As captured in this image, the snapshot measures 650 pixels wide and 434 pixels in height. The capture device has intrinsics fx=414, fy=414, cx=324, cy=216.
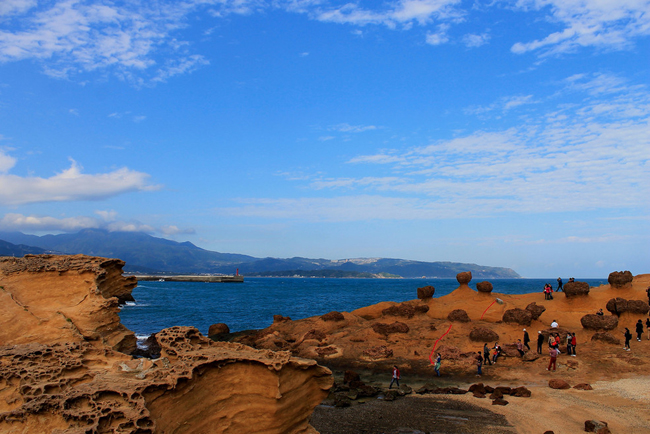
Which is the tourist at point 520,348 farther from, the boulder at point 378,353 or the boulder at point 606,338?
the boulder at point 378,353

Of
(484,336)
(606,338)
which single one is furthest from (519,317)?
(606,338)

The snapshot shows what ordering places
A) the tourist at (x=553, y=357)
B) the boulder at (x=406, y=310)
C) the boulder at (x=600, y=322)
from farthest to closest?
the boulder at (x=406, y=310)
the boulder at (x=600, y=322)
the tourist at (x=553, y=357)

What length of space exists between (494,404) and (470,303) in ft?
53.6

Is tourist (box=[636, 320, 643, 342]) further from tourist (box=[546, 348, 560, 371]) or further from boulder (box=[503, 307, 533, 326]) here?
tourist (box=[546, 348, 560, 371])

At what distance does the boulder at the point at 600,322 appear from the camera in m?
26.9

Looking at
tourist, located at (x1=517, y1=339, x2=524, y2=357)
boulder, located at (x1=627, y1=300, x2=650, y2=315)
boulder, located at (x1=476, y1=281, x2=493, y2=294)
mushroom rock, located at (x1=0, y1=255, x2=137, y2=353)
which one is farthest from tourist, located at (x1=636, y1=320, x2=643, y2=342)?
mushroom rock, located at (x1=0, y1=255, x2=137, y2=353)

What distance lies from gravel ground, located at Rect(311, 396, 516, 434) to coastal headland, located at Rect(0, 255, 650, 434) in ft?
0.28

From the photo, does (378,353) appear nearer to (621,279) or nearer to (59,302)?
(59,302)

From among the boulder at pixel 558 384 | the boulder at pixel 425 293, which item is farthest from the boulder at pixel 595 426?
the boulder at pixel 425 293

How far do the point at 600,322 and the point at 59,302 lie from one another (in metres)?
30.3

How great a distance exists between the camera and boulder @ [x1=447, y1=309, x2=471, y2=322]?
30.5 m

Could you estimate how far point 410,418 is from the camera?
56.4 feet

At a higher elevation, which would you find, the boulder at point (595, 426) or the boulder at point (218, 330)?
the boulder at point (595, 426)

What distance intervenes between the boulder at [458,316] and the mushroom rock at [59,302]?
22.4 m
